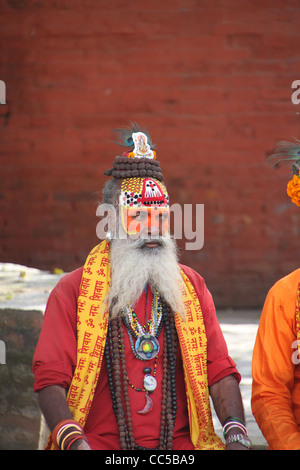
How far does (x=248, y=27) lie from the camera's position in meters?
7.76

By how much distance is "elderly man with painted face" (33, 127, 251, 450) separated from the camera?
2.97 m

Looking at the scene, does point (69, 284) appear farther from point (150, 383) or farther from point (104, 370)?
point (150, 383)

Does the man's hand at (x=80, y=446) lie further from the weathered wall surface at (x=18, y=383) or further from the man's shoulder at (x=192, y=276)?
the weathered wall surface at (x=18, y=383)

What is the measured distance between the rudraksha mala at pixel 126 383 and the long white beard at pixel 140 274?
0.33ft

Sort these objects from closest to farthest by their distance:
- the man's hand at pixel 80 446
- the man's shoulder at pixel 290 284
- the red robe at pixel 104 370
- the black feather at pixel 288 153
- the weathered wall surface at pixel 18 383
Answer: the man's hand at pixel 80 446, the red robe at pixel 104 370, the man's shoulder at pixel 290 284, the black feather at pixel 288 153, the weathered wall surface at pixel 18 383

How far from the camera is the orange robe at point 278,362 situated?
9.72ft

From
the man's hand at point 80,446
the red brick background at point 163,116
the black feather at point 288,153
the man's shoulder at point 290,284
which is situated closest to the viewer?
the man's hand at point 80,446

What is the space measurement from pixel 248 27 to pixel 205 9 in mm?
533

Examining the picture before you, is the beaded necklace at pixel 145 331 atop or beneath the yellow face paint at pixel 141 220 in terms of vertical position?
beneath

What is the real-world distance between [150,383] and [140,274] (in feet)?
1.64
